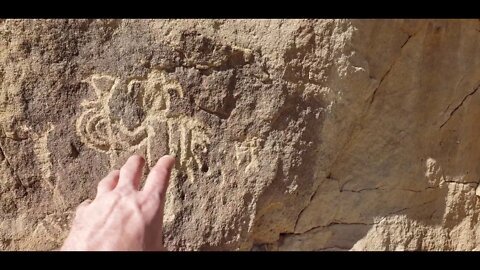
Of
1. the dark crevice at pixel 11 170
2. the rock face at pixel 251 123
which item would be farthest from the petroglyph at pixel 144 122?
the dark crevice at pixel 11 170

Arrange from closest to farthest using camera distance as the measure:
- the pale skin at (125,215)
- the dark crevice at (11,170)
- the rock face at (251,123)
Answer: the pale skin at (125,215) → the rock face at (251,123) → the dark crevice at (11,170)

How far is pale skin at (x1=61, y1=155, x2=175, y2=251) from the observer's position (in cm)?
130

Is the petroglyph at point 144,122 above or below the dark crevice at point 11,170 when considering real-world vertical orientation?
above

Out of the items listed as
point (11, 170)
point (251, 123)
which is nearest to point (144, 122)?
point (251, 123)

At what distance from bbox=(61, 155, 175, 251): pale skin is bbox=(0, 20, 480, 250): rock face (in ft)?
0.47

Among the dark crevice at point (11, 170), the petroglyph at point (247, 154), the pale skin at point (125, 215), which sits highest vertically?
the petroglyph at point (247, 154)

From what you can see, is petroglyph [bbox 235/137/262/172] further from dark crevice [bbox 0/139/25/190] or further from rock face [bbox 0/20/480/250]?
dark crevice [bbox 0/139/25/190]

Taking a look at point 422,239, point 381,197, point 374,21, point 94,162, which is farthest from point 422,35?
point 94,162

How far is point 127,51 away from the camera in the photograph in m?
1.62

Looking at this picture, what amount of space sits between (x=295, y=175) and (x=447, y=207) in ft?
1.45

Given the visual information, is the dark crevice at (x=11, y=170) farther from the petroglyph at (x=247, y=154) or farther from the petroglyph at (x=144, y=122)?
the petroglyph at (x=247, y=154)

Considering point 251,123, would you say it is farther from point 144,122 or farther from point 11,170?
point 11,170

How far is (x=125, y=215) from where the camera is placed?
1357 mm

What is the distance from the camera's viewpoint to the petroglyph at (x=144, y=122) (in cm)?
163
